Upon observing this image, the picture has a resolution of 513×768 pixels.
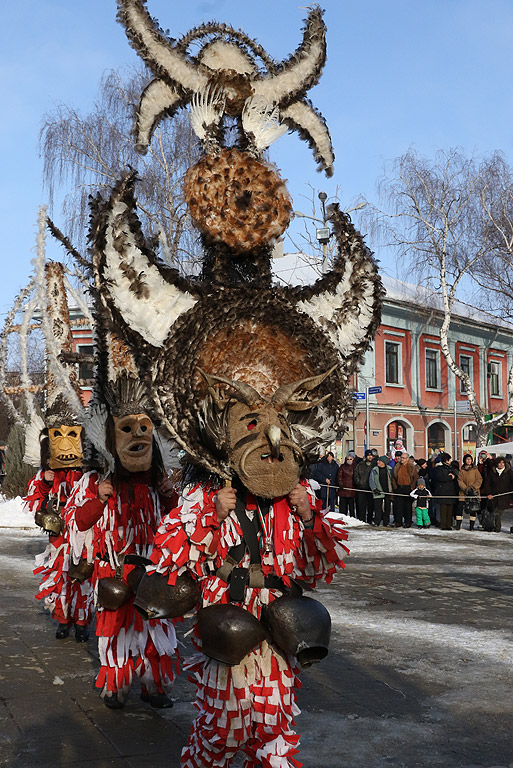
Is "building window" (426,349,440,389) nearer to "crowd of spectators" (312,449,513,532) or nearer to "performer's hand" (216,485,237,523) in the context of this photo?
"crowd of spectators" (312,449,513,532)

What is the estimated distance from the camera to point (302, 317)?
3.93 meters

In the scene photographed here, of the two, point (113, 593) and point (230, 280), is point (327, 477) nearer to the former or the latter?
point (113, 593)

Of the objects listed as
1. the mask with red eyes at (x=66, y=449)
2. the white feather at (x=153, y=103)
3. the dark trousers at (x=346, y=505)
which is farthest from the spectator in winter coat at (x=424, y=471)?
the white feather at (x=153, y=103)

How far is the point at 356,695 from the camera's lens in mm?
5191

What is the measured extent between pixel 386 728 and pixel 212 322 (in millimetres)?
2536

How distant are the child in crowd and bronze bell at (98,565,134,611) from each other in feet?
41.7

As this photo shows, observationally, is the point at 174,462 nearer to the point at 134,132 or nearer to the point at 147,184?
the point at 134,132

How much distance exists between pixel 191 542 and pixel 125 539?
1.83 meters

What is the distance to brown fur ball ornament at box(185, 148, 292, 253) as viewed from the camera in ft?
13.2

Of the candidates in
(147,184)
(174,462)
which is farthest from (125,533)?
(147,184)

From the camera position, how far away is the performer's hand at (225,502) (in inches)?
136

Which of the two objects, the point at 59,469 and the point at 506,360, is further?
→ the point at 506,360

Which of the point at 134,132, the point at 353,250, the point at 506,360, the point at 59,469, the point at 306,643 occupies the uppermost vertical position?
the point at 506,360

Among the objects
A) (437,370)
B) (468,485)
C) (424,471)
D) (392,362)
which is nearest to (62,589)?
(468,485)
